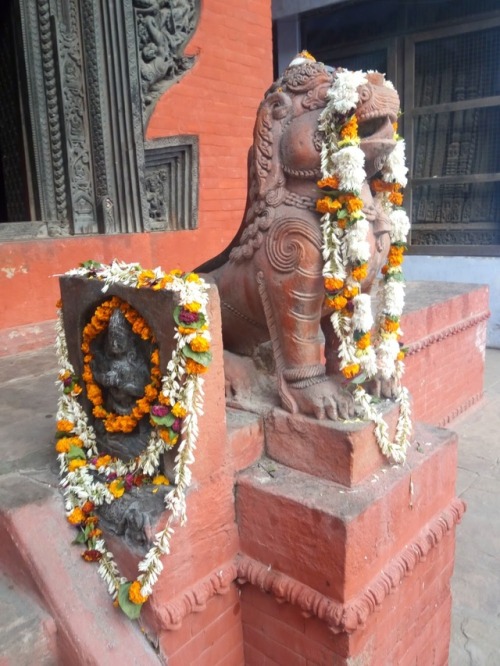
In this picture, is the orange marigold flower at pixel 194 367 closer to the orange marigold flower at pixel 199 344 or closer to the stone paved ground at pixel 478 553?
the orange marigold flower at pixel 199 344

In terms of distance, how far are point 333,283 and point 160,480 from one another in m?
0.91

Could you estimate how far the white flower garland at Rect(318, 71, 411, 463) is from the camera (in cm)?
184

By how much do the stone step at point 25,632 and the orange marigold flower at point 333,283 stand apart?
1.45m

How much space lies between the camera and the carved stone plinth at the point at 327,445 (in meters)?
1.95

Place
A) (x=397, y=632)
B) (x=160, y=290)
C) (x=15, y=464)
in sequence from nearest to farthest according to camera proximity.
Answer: (x=160, y=290) < (x=397, y=632) < (x=15, y=464)

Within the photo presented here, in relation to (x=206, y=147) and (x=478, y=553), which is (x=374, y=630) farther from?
(x=206, y=147)

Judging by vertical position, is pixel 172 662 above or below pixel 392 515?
below

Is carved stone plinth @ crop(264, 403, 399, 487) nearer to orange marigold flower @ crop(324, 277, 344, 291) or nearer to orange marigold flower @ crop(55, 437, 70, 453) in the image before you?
orange marigold flower @ crop(324, 277, 344, 291)

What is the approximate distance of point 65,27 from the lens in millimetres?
4375

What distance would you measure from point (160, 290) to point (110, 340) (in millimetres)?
339

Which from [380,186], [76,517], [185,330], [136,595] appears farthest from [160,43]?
[136,595]

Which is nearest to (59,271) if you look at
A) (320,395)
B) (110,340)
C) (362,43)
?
(110,340)

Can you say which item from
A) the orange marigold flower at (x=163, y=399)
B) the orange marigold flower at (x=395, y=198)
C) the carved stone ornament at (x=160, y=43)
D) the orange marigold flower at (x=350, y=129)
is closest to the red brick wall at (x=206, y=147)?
the carved stone ornament at (x=160, y=43)

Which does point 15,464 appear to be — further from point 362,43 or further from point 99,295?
point 362,43
